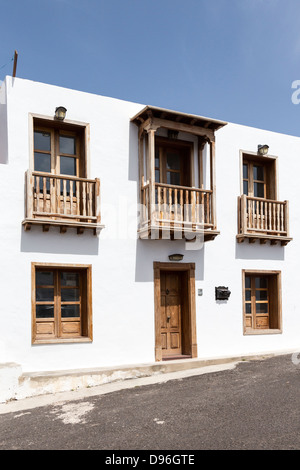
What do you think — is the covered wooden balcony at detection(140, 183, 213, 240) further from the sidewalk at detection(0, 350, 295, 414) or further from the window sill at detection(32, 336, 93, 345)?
the sidewalk at detection(0, 350, 295, 414)

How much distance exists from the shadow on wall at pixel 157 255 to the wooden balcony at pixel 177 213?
1.05 ft

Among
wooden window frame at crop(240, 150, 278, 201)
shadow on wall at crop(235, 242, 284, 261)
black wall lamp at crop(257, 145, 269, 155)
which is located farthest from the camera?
wooden window frame at crop(240, 150, 278, 201)

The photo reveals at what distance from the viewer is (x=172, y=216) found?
37.3ft

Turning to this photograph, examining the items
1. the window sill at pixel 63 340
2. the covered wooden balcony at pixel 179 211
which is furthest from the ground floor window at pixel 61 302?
the covered wooden balcony at pixel 179 211

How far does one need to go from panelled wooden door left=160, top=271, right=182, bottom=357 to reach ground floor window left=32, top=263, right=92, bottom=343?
6.67 feet

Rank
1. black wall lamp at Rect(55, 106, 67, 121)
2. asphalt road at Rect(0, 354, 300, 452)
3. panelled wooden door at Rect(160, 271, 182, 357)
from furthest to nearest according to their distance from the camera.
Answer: panelled wooden door at Rect(160, 271, 182, 357) < black wall lamp at Rect(55, 106, 67, 121) < asphalt road at Rect(0, 354, 300, 452)

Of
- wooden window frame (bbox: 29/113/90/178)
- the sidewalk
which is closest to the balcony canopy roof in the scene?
wooden window frame (bbox: 29/113/90/178)

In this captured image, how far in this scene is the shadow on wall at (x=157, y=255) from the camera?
36.6 ft

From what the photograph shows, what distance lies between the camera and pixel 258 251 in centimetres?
1285

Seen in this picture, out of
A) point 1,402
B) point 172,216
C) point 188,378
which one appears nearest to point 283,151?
point 172,216

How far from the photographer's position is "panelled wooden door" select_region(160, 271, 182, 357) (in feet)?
38.0

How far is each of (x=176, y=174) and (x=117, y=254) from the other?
2.71 m

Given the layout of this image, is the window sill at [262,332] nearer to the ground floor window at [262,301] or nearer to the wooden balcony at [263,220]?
the ground floor window at [262,301]
